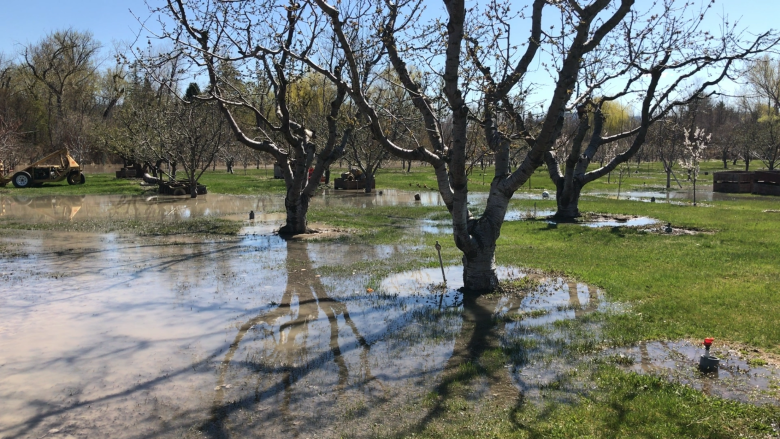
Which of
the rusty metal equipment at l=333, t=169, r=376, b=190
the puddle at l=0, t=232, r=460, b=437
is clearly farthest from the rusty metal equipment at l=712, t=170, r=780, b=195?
the puddle at l=0, t=232, r=460, b=437

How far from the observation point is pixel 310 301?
9602mm

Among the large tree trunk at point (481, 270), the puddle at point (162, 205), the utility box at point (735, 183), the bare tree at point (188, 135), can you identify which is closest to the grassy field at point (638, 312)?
the large tree trunk at point (481, 270)

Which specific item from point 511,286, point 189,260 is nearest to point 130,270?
point 189,260

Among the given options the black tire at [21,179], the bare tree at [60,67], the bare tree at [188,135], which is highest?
the bare tree at [60,67]

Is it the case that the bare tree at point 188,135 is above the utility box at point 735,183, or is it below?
above

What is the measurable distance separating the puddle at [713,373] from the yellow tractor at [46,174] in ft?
127

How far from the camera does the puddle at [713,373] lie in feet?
18.5

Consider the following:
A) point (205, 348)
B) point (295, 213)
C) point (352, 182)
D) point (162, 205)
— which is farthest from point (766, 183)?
point (205, 348)

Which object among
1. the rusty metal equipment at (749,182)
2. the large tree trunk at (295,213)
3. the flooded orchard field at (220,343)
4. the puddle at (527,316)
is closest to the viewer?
the flooded orchard field at (220,343)

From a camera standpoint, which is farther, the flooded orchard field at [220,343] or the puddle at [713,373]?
the puddle at [713,373]

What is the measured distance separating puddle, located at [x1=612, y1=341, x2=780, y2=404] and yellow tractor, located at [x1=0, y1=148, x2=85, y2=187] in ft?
127

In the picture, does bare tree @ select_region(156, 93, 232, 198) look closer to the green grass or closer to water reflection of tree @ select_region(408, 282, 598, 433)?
the green grass

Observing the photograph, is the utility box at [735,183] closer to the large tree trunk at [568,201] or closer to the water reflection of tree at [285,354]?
the large tree trunk at [568,201]

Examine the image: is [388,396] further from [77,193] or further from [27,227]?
[77,193]
